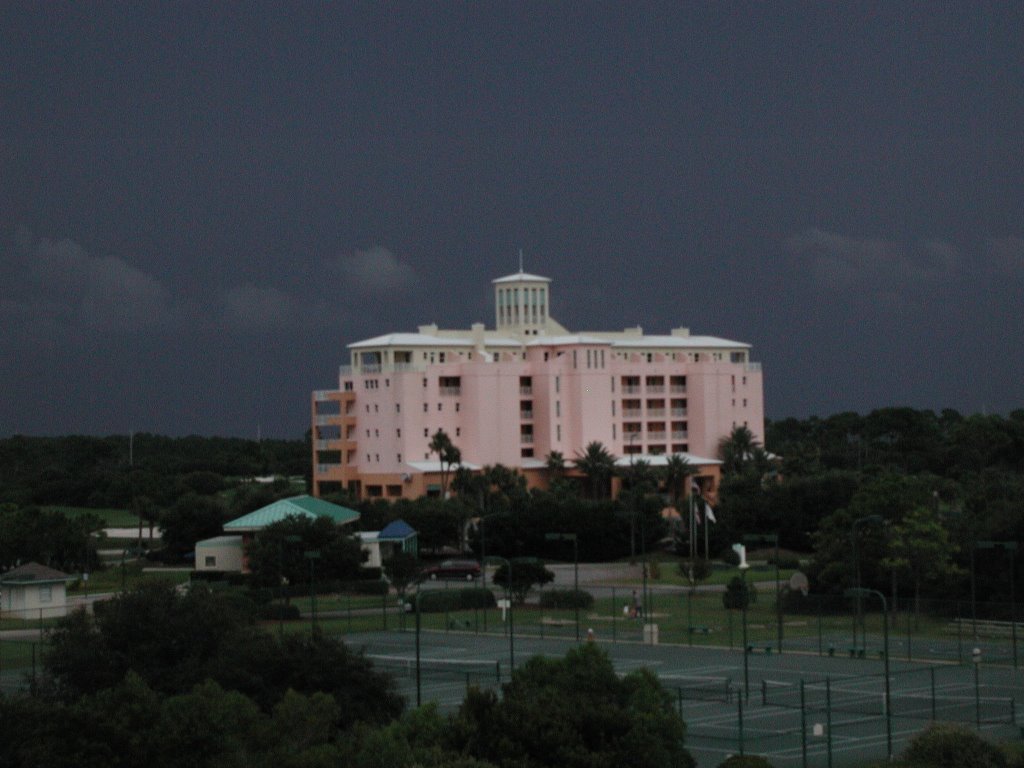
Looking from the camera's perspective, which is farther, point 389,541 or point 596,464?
point 596,464

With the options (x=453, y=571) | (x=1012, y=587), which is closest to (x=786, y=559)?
(x=453, y=571)

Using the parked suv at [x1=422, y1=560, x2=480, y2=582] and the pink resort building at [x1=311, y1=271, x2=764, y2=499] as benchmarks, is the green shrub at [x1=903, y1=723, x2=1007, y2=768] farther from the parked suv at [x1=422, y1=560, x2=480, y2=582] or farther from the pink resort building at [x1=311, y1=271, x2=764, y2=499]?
the pink resort building at [x1=311, y1=271, x2=764, y2=499]

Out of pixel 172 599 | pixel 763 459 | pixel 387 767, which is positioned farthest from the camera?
pixel 763 459

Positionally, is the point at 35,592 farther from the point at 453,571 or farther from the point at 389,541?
the point at 389,541

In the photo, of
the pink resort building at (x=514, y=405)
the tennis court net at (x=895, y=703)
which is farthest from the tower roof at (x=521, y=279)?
the tennis court net at (x=895, y=703)

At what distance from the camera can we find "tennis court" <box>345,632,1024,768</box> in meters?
37.9

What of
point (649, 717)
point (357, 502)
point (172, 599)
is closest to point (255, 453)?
point (357, 502)

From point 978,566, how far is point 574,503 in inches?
1284

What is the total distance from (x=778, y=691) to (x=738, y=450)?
7226 centimetres

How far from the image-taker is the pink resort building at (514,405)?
4510 inches

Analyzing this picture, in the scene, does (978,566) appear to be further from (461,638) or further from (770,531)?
(770,531)

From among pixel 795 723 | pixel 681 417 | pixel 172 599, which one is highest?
pixel 681 417

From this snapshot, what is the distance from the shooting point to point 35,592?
2790 inches

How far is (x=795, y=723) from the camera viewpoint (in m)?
41.2
